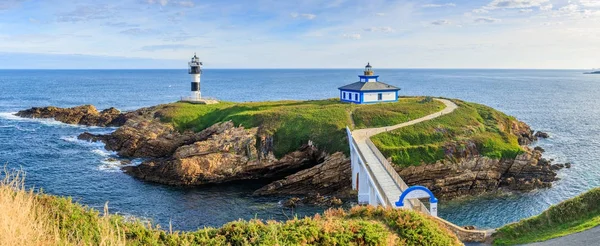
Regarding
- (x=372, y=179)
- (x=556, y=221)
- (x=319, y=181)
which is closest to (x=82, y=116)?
(x=319, y=181)

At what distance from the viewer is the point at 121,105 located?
104 meters

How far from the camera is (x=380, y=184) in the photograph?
29016 mm

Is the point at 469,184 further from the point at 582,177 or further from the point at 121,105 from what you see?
the point at 121,105

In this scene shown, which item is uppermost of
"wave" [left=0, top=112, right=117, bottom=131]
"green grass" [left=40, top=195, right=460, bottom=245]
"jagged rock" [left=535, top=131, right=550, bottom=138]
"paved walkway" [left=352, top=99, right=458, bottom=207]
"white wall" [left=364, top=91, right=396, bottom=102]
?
"white wall" [left=364, top=91, right=396, bottom=102]

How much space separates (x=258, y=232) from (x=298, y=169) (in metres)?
30.3

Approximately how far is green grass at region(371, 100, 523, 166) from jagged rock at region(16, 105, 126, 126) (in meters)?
45.3

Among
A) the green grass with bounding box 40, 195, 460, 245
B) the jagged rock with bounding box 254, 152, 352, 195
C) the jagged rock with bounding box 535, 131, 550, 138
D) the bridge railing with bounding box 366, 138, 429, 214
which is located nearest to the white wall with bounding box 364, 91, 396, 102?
the bridge railing with bounding box 366, 138, 429, 214

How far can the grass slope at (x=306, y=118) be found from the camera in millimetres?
46531

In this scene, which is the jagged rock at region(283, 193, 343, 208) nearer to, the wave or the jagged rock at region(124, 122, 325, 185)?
the jagged rock at region(124, 122, 325, 185)

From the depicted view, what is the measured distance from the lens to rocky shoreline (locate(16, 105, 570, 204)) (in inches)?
1532

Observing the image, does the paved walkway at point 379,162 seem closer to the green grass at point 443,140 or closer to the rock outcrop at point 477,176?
the green grass at point 443,140

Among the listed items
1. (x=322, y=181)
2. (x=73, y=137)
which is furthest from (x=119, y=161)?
(x=322, y=181)

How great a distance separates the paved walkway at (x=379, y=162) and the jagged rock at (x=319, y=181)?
287cm

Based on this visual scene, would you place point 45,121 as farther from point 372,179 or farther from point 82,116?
point 372,179
